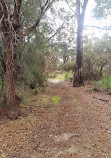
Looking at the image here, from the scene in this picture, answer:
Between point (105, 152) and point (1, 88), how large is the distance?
9.44ft

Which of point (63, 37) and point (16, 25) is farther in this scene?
point (63, 37)

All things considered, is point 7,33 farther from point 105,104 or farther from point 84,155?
point 105,104

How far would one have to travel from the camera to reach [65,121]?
325 centimetres

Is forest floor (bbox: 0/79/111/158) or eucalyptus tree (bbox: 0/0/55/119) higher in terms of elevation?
eucalyptus tree (bbox: 0/0/55/119)

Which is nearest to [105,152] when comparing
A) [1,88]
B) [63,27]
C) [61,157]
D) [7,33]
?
[61,157]

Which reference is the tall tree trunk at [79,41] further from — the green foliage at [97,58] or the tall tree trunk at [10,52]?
the tall tree trunk at [10,52]

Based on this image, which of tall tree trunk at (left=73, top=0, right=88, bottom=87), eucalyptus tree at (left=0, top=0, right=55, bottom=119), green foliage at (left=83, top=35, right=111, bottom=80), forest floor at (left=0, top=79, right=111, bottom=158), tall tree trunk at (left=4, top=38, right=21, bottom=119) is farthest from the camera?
green foliage at (left=83, top=35, right=111, bottom=80)

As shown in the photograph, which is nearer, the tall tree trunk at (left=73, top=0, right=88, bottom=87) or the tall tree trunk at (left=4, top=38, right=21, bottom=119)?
the tall tree trunk at (left=4, top=38, right=21, bottom=119)

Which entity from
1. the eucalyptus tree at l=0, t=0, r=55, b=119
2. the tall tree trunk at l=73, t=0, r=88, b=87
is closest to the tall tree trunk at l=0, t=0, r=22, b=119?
the eucalyptus tree at l=0, t=0, r=55, b=119

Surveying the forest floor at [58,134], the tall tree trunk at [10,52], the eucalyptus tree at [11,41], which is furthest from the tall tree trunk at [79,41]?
the tall tree trunk at [10,52]

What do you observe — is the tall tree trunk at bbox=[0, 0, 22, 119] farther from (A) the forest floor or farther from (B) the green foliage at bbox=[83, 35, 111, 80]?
(B) the green foliage at bbox=[83, 35, 111, 80]

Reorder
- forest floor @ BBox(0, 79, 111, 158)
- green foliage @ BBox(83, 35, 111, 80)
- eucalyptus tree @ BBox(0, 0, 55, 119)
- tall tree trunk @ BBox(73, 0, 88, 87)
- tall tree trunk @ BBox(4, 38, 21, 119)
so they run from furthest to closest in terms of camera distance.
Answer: green foliage @ BBox(83, 35, 111, 80) < tall tree trunk @ BBox(73, 0, 88, 87) < tall tree trunk @ BBox(4, 38, 21, 119) < eucalyptus tree @ BBox(0, 0, 55, 119) < forest floor @ BBox(0, 79, 111, 158)

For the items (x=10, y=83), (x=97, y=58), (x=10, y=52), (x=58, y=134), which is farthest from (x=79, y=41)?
(x=58, y=134)

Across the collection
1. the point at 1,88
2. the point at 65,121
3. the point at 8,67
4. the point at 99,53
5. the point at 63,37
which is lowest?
the point at 65,121
